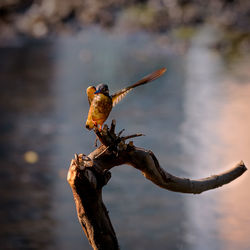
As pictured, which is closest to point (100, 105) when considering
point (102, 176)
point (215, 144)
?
point (102, 176)

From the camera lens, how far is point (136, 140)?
9.09 meters

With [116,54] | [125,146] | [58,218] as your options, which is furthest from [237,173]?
[116,54]

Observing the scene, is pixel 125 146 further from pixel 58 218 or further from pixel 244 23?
pixel 244 23

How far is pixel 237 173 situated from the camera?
2615mm

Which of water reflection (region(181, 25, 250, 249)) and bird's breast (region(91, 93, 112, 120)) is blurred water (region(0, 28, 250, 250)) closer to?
water reflection (region(181, 25, 250, 249))

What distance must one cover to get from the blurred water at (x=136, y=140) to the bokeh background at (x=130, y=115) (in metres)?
0.02

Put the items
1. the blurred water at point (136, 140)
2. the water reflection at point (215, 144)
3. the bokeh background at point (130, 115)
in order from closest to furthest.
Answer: the water reflection at point (215, 144)
the blurred water at point (136, 140)
the bokeh background at point (130, 115)

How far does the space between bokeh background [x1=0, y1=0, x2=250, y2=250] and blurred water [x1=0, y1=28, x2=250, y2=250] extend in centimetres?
2

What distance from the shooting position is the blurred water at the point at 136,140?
673 cm

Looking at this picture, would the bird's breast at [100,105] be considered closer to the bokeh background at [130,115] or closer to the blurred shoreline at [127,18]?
the bokeh background at [130,115]

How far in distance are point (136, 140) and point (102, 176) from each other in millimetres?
6778

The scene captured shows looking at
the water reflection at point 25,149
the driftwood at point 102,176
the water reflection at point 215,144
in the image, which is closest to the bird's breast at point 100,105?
the driftwood at point 102,176

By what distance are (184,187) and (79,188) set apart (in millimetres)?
603

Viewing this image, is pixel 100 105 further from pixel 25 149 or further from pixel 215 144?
pixel 25 149
